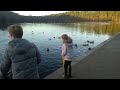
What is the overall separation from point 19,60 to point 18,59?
2cm

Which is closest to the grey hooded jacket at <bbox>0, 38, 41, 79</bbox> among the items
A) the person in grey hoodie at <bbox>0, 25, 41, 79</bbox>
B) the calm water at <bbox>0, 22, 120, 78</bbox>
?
the person in grey hoodie at <bbox>0, 25, 41, 79</bbox>

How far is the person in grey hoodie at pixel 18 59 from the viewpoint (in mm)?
3037

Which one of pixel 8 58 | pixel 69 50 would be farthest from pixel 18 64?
pixel 69 50

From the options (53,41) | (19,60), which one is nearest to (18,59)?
(19,60)

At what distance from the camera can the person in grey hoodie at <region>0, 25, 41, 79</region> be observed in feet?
9.96

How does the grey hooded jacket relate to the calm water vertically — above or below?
above

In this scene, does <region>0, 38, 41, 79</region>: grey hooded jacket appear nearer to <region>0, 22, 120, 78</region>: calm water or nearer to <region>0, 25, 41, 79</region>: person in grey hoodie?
<region>0, 25, 41, 79</region>: person in grey hoodie

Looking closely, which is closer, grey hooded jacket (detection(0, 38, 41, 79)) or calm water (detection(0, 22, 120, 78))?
grey hooded jacket (detection(0, 38, 41, 79))

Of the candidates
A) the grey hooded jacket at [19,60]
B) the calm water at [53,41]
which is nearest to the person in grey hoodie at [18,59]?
the grey hooded jacket at [19,60]
